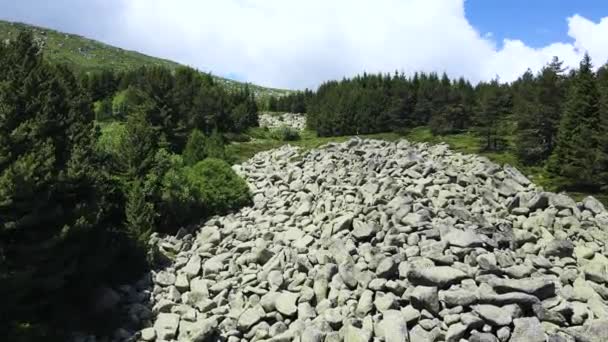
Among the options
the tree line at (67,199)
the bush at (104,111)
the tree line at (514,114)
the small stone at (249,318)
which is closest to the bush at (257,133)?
the tree line at (514,114)

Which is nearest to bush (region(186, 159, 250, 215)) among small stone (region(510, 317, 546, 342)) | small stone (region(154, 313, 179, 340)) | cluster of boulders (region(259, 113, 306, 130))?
small stone (region(154, 313, 179, 340))

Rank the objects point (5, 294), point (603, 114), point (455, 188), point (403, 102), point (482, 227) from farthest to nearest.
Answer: point (403, 102)
point (603, 114)
point (455, 188)
point (482, 227)
point (5, 294)

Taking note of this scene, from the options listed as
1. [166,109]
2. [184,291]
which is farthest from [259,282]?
[166,109]

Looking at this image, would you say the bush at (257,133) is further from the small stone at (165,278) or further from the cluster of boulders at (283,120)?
the small stone at (165,278)

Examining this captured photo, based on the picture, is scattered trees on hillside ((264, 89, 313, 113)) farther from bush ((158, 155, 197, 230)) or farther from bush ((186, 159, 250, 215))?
bush ((158, 155, 197, 230))

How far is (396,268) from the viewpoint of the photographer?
2175cm

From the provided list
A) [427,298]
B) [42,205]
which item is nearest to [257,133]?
[42,205]

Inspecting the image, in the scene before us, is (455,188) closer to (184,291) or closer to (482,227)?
(482,227)

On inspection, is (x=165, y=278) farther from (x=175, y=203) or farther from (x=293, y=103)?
(x=293, y=103)

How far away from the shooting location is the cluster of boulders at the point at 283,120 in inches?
4422

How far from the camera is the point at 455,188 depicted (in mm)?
28812

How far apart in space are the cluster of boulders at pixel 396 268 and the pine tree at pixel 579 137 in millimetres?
10956

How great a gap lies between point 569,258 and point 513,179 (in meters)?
10.2

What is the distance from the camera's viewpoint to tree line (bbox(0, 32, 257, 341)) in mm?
21344
